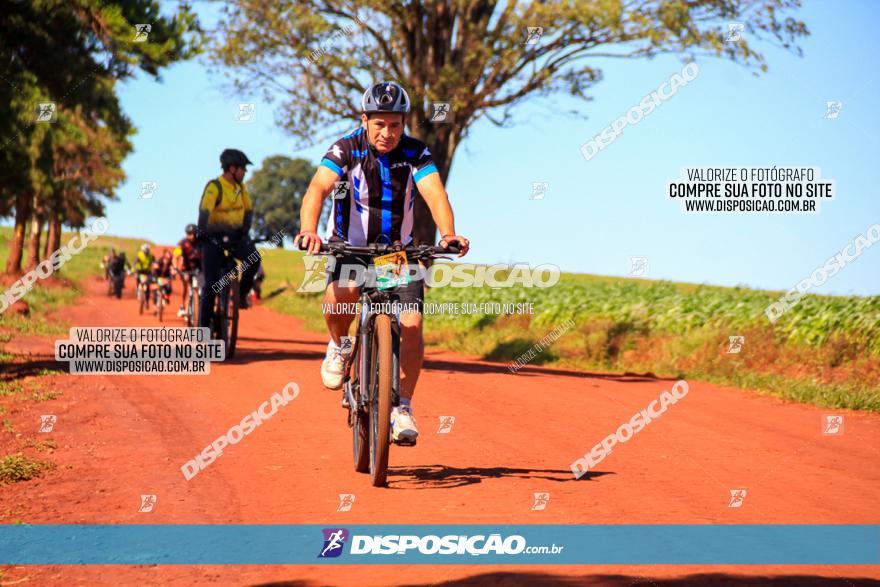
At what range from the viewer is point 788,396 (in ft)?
41.2

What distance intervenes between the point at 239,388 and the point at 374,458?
5.13 m

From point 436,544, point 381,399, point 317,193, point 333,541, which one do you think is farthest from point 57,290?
point 436,544

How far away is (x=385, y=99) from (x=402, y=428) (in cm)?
212

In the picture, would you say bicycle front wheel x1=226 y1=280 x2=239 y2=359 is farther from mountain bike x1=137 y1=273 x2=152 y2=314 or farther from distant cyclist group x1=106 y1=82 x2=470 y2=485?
mountain bike x1=137 y1=273 x2=152 y2=314

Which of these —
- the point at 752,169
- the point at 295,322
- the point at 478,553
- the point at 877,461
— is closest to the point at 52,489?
the point at 478,553

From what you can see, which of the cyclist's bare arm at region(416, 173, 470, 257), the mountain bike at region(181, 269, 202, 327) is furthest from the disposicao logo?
the mountain bike at region(181, 269, 202, 327)

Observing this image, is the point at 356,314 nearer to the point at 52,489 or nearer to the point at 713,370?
the point at 52,489

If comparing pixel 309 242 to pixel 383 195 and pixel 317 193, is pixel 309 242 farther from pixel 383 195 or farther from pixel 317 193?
pixel 383 195

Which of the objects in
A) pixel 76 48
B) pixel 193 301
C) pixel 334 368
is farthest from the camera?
pixel 193 301

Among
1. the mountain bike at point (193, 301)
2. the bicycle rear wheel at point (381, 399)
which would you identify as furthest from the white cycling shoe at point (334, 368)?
the mountain bike at point (193, 301)

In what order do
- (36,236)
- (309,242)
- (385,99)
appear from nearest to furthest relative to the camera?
(309,242) < (385,99) < (36,236)

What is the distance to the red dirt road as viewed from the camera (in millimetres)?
4703

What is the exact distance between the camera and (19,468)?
700cm

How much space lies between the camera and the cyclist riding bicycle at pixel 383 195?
21.1 feet
